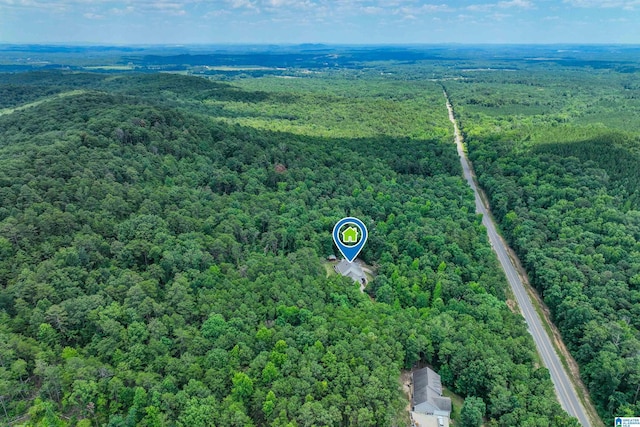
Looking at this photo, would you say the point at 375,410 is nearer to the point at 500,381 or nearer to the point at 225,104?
the point at 500,381

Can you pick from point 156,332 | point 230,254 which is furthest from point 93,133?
point 156,332

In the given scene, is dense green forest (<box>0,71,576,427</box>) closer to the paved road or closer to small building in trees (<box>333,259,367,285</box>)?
small building in trees (<box>333,259,367,285</box>)

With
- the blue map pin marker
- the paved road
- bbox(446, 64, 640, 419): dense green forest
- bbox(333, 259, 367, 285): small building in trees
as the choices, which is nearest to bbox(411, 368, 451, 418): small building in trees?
the paved road

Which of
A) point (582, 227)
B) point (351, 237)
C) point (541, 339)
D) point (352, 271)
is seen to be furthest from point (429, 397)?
point (582, 227)

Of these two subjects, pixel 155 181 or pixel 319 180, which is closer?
pixel 155 181

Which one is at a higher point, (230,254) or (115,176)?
(115,176)

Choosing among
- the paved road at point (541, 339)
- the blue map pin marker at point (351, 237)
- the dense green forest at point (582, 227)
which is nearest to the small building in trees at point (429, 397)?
the paved road at point (541, 339)
